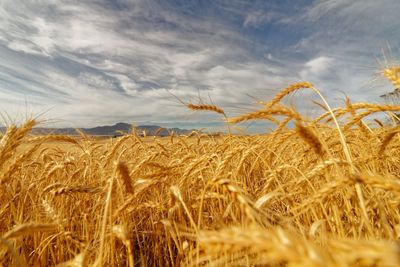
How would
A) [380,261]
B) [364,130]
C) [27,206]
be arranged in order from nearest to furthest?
[380,261], [27,206], [364,130]

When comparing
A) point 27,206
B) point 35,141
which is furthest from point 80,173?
point 35,141

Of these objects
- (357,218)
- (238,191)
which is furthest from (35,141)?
(357,218)

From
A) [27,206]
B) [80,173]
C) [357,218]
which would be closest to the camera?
[357,218]

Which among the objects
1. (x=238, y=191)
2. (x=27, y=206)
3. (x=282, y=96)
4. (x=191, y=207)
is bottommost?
(x=27, y=206)

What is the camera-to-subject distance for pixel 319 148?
55.3 inches

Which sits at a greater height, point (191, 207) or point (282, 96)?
point (282, 96)

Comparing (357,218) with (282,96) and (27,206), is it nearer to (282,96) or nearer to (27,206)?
(282,96)

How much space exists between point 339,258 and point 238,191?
604mm

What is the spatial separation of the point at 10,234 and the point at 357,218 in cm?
227

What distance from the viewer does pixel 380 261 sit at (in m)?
0.46

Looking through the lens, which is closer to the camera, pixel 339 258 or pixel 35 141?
pixel 339 258

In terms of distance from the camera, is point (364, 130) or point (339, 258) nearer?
point (339, 258)

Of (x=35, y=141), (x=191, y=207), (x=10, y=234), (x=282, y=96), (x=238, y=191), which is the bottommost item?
(x=191, y=207)

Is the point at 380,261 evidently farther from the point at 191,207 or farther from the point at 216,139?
the point at 216,139
